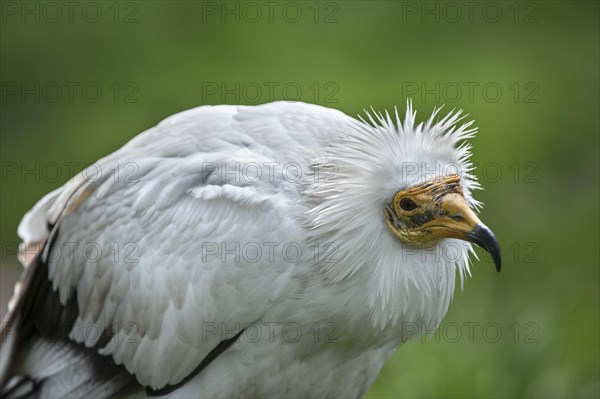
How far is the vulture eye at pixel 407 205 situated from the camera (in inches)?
178

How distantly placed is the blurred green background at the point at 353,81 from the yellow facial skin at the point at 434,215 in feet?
11.5

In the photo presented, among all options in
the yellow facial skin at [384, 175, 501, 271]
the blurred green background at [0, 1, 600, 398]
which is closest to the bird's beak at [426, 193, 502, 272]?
the yellow facial skin at [384, 175, 501, 271]

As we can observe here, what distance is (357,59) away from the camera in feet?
36.8

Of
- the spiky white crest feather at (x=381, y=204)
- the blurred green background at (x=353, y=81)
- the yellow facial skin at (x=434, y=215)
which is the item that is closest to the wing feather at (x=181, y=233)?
the spiky white crest feather at (x=381, y=204)

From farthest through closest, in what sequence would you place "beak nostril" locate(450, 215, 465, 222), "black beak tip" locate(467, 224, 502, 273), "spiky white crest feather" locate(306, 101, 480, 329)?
1. "spiky white crest feather" locate(306, 101, 480, 329)
2. "beak nostril" locate(450, 215, 465, 222)
3. "black beak tip" locate(467, 224, 502, 273)

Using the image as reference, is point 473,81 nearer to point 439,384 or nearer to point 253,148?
point 439,384

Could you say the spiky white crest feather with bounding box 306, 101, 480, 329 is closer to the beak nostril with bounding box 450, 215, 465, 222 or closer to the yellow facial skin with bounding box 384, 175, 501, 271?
the yellow facial skin with bounding box 384, 175, 501, 271

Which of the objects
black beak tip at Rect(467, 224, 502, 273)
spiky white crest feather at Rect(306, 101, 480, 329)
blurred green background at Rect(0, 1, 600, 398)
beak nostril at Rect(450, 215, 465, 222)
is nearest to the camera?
black beak tip at Rect(467, 224, 502, 273)

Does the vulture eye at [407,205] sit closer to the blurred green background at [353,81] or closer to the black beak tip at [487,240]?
the black beak tip at [487,240]

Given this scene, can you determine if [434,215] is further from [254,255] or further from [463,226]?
[254,255]

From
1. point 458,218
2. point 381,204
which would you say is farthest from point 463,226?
point 381,204

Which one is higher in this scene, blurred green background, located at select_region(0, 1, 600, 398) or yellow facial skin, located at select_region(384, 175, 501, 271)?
blurred green background, located at select_region(0, 1, 600, 398)

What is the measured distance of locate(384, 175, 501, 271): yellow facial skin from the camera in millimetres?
4398

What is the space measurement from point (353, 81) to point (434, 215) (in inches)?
251
